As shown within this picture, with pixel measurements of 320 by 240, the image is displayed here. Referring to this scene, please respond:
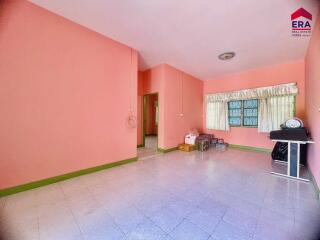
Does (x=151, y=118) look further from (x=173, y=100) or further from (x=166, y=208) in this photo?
(x=166, y=208)

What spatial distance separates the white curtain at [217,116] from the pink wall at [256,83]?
24 centimetres

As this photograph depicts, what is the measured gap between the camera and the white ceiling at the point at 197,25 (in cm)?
212

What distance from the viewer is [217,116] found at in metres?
5.23

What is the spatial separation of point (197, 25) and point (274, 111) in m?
3.41

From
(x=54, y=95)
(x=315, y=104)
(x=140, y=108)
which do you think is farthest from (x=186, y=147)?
(x=54, y=95)

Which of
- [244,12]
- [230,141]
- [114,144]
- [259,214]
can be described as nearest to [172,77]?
[244,12]

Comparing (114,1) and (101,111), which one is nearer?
(114,1)

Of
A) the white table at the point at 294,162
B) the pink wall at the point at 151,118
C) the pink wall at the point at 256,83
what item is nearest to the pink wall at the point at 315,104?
the white table at the point at 294,162

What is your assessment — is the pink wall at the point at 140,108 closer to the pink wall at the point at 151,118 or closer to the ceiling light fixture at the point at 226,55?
the ceiling light fixture at the point at 226,55

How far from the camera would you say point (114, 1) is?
2092mm

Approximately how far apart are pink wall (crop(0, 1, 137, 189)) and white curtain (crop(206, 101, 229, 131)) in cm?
364

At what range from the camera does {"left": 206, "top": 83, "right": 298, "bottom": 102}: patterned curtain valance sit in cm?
379

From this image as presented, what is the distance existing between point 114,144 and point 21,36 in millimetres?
2368

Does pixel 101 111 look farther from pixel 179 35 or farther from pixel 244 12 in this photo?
pixel 244 12
